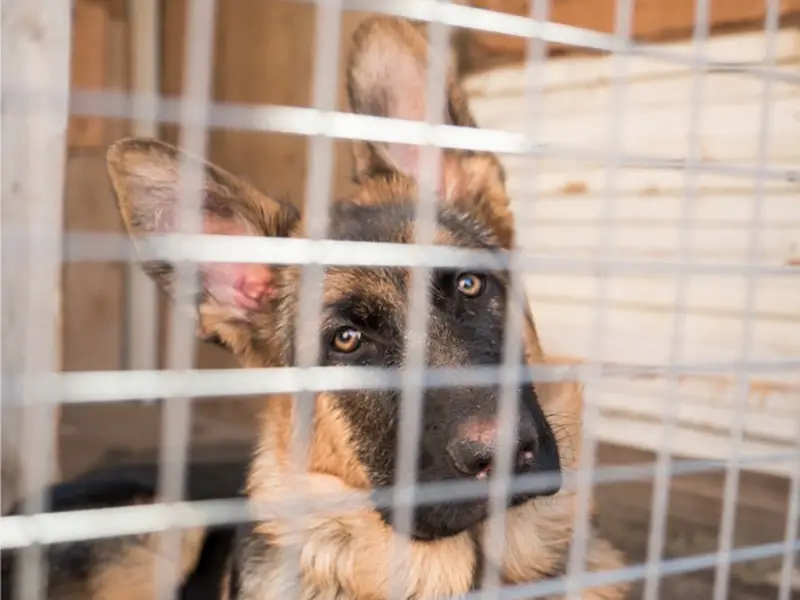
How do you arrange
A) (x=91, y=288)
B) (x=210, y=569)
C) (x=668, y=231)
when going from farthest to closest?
(x=91, y=288) → (x=668, y=231) → (x=210, y=569)

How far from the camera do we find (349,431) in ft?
4.55

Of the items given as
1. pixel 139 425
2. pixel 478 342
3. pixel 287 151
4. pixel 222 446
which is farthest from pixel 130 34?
Answer: pixel 478 342

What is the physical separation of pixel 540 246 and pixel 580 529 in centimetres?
199

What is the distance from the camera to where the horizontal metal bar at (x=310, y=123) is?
21.1 inches

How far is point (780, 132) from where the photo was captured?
2.12m

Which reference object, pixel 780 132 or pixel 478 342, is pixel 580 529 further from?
pixel 780 132

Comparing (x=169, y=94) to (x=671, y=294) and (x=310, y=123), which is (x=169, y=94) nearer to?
(x=671, y=294)

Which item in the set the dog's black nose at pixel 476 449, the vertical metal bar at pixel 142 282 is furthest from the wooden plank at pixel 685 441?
the vertical metal bar at pixel 142 282

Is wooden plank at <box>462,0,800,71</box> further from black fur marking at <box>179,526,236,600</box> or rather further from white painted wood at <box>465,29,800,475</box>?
black fur marking at <box>179,526,236,600</box>

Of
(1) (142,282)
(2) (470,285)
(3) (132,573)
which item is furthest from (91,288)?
(2) (470,285)

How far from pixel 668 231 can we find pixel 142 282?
2.92 metres

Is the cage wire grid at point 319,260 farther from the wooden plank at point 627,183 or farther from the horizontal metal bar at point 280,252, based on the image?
the wooden plank at point 627,183

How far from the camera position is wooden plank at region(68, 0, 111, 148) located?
402 cm

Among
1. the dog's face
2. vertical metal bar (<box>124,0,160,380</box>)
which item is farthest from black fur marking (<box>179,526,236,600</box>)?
vertical metal bar (<box>124,0,160,380</box>)
